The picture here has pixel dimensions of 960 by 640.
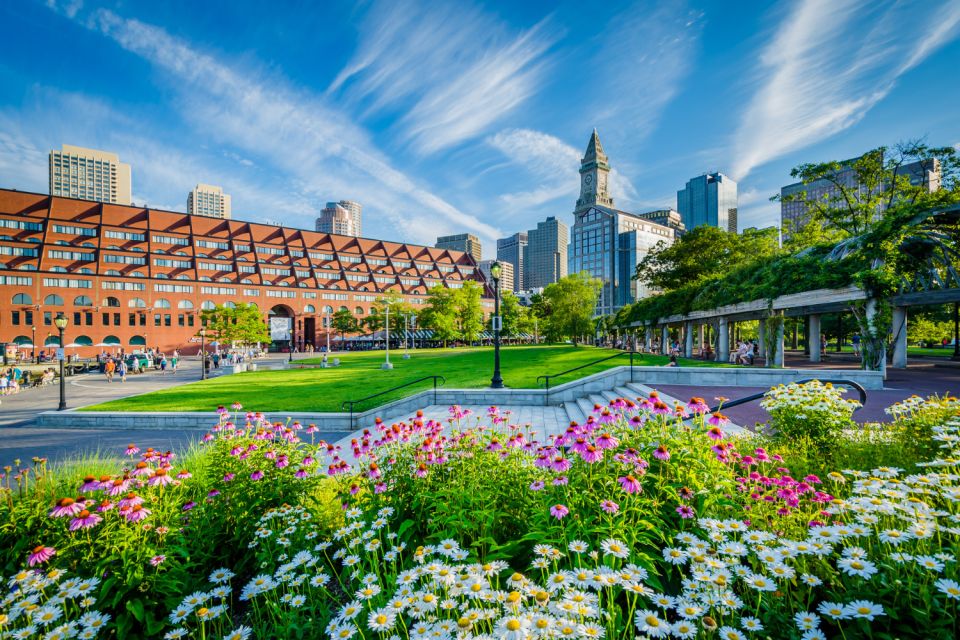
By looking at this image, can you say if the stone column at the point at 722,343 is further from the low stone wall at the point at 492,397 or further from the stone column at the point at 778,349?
the low stone wall at the point at 492,397

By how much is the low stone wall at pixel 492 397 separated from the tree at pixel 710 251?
1064 inches

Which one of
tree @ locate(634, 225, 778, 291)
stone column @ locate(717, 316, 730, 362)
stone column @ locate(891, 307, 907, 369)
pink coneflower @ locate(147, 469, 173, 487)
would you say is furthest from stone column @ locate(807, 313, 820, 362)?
pink coneflower @ locate(147, 469, 173, 487)

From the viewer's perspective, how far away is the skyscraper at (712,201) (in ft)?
543

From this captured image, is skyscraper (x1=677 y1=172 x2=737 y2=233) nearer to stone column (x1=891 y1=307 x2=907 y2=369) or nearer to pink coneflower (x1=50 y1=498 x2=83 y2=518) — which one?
stone column (x1=891 y1=307 x2=907 y2=369)

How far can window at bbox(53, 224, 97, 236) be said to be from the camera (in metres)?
62.6

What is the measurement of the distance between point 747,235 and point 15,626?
50.0 metres

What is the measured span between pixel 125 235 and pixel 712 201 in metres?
197

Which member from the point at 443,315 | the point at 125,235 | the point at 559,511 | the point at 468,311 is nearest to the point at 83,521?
the point at 559,511

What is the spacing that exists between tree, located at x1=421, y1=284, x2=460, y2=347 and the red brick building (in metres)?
17.3

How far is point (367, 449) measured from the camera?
446 cm

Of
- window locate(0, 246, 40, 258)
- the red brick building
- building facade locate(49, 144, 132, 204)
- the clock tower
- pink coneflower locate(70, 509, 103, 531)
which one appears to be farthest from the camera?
building facade locate(49, 144, 132, 204)

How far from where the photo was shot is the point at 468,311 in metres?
67.1

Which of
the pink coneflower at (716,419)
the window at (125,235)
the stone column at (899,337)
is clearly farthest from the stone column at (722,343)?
the window at (125,235)

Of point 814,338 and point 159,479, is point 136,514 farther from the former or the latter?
point 814,338
